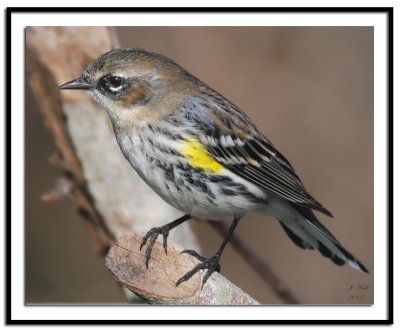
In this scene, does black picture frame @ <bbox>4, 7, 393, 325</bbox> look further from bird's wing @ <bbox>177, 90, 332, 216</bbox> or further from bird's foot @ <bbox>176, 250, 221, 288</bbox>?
bird's wing @ <bbox>177, 90, 332, 216</bbox>

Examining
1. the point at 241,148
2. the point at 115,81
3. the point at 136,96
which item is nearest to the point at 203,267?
the point at 241,148

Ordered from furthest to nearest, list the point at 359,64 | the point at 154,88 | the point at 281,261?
1. the point at 281,261
2. the point at 359,64
3. the point at 154,88

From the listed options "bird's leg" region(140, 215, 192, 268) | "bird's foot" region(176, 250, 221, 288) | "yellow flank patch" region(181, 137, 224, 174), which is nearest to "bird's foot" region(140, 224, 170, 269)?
"bird's leg" region(140, 215, 192, 268)

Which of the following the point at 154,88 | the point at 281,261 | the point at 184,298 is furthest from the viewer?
the point at 281,261

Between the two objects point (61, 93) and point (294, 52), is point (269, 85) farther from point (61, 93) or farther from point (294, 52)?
point (61, 93)

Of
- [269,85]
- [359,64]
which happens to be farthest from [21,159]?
[359,64]
